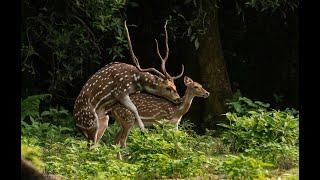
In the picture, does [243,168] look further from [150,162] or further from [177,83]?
[177,83]

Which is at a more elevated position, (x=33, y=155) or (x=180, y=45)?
(x=180, y=45)

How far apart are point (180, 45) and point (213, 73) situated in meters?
1.46

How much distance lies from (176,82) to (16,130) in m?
8.51

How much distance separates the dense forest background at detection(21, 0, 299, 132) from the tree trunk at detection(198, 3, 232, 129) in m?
0.01

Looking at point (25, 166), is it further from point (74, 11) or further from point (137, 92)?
point (74, 11)

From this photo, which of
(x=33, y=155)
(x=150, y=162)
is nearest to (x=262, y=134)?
(x=150, y=162)

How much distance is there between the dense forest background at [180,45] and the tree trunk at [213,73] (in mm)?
14

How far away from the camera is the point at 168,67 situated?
44.1ft

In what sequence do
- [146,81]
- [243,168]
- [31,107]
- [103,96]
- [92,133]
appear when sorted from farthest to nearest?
[31,107]
[146,81]
[103,96]
[92,133]
[243,168]

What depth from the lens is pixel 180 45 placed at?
43.4 feet

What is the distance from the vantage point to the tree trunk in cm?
1188

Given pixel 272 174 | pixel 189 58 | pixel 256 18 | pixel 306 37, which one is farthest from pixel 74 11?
pixel 306 37

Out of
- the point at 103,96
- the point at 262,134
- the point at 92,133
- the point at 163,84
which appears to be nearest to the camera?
the point at 262,134

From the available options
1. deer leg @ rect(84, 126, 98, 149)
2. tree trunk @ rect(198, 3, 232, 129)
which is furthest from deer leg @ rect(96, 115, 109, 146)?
tree trunk @ rect(198, 3, 232, 129)
